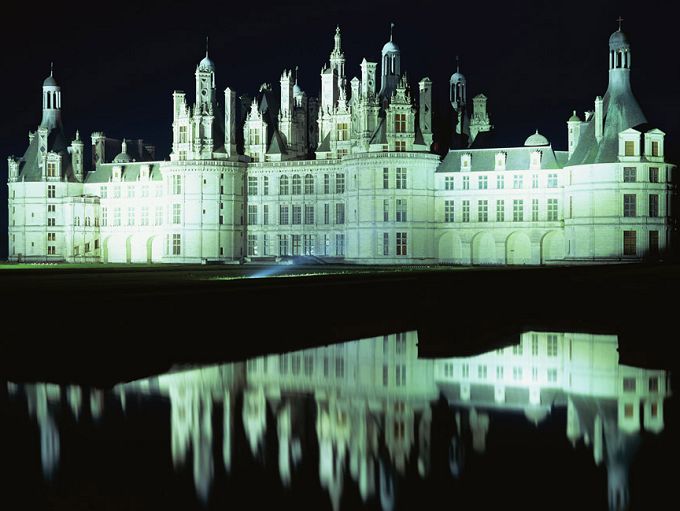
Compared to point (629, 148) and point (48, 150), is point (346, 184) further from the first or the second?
point (48, 150)

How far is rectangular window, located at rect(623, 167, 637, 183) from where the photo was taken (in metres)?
68.9

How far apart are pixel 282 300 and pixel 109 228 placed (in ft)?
218

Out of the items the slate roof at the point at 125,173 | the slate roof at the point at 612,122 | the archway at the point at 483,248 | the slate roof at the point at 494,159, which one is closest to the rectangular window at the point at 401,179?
the slate roof at the point at 494,159

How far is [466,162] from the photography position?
7688 cm

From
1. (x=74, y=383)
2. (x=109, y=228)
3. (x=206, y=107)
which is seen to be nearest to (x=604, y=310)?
(x=74, y=383)

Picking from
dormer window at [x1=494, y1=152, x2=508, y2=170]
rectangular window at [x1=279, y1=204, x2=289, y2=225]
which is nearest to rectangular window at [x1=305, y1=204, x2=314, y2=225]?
rectangular window at [x1=279, y1=204, x2=289, y2=225]

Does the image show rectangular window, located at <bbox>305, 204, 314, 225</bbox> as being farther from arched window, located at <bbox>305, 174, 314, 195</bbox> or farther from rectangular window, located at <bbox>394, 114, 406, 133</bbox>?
rectangular window, located at <bbox>394, 114, 406, 133</bbox>

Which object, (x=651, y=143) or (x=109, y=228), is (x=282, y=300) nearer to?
(x=651, y=143)

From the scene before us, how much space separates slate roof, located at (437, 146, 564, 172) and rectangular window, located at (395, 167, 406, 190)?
3256 mm

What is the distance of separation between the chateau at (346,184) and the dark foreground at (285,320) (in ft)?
110

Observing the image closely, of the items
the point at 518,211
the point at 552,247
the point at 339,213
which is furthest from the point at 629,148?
the point at 339,213

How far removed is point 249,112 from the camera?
87.4m

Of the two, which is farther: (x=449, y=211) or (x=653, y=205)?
(x=449, y=211)

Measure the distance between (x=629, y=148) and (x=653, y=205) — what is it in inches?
173
